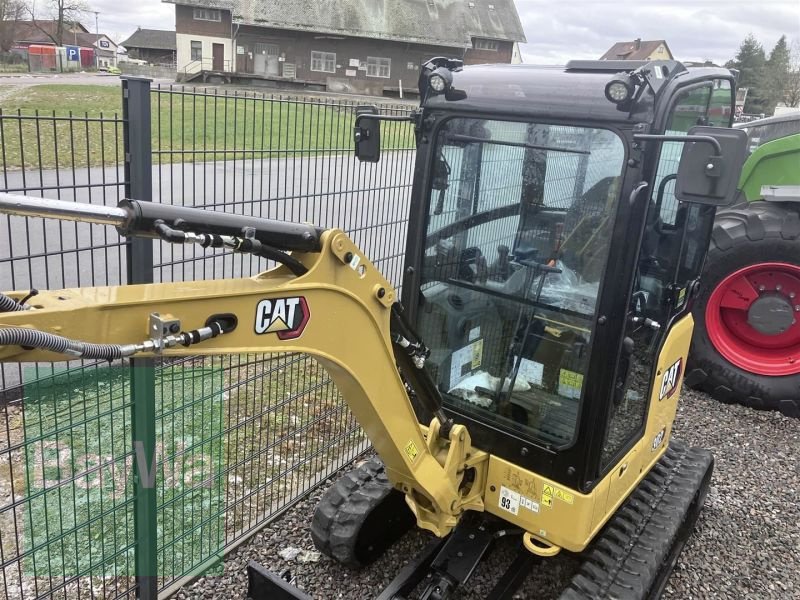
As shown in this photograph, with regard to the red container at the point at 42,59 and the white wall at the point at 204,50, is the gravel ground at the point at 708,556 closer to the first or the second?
the white wall at the point at 204,50

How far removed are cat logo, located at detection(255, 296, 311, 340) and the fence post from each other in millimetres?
1092

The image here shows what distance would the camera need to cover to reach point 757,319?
587 centimetres

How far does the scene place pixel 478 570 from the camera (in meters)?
3.69

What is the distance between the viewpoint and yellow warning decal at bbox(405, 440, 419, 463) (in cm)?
279

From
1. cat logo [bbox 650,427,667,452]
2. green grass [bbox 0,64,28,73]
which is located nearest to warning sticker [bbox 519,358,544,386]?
cat logo [bbox 650,427,667,452]

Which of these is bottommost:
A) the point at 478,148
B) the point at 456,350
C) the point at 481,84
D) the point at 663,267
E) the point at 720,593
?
the point at 720,593

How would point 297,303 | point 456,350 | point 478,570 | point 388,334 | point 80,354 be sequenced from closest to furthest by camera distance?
point 80,354
point 297,303
point 388,334
point 456,350
point 478,570

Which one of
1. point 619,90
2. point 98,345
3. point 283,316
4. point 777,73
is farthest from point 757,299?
point 777,73

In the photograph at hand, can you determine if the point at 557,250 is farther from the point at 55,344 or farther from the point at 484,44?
the point at 484,44

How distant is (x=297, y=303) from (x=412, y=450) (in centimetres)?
102

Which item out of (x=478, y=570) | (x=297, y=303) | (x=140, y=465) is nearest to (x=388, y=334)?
(x=297, y=303)

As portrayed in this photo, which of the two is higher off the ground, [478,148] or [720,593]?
[478,148]

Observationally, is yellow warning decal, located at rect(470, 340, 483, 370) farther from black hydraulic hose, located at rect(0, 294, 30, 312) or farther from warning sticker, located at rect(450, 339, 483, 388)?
black hydraulic hose, located at rect(0, 294, 30, 312)

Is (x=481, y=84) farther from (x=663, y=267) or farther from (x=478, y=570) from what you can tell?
(x=478, y=570)
